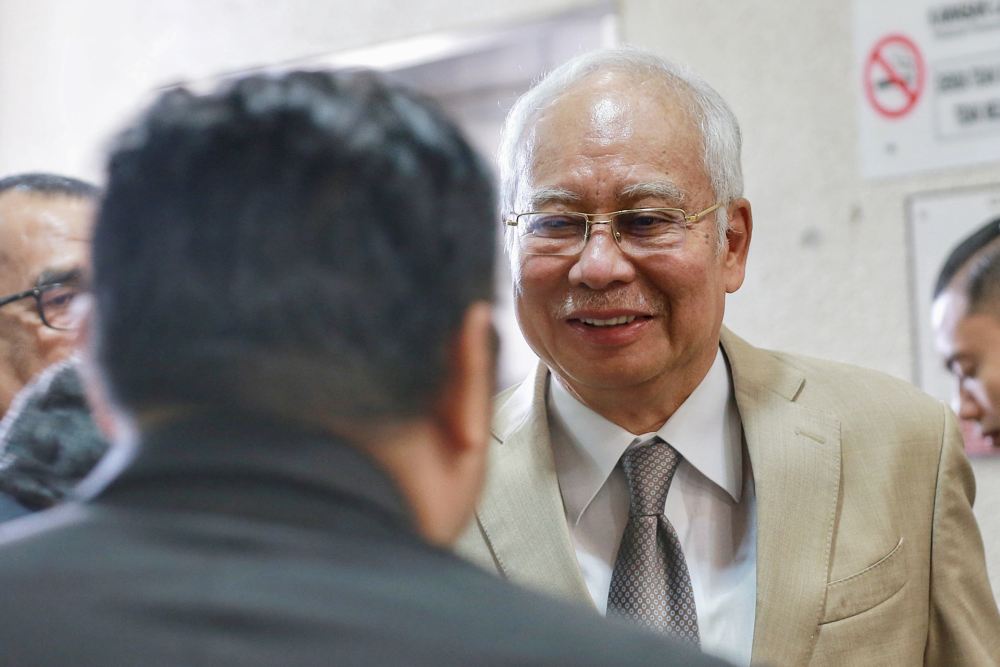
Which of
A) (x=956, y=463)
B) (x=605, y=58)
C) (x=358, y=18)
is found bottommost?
(x=956, y=463)

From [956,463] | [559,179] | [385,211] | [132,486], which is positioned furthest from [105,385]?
[956,463]

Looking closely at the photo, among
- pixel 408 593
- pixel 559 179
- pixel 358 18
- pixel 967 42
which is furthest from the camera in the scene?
pixel 358 18

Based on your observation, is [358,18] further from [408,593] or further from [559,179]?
[408,593]

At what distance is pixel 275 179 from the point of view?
59 centimetres

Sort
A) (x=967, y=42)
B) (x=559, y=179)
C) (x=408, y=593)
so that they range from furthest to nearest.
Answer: (x=967, y=42), (x=559, y=179), (x=408, y=593)

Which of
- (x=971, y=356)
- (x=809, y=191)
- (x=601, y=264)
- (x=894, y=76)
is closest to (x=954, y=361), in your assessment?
(x=971, y=356)

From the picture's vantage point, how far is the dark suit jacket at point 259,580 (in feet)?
1.65

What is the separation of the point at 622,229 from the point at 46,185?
2.78 feet

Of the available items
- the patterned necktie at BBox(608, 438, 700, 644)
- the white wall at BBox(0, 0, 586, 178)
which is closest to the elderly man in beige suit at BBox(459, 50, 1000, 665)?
the patterned necktie at BBox(608, 438, 700, 644)

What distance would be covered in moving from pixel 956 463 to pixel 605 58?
715 mm

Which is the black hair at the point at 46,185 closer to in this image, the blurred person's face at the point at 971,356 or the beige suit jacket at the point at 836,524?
the beige suit jacket at the point at 836,524

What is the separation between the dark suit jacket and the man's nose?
90cm

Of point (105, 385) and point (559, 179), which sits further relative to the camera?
point (559, 179)

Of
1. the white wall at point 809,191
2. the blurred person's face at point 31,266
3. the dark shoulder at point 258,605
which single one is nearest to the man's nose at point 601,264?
the blurred person's face at point 31,266
